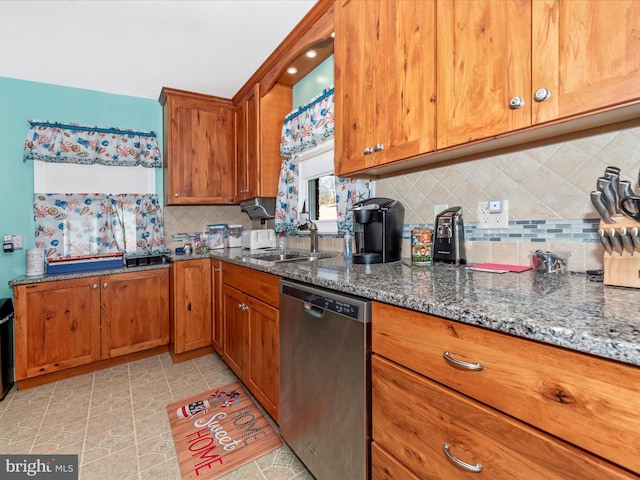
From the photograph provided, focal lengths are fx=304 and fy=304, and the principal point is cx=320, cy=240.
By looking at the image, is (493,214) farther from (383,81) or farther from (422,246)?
(383,81)

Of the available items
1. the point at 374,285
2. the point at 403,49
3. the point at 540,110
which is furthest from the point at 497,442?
the point at 403,49

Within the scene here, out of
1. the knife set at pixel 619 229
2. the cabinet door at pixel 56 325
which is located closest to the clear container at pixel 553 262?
the knife set at pixel 619 229

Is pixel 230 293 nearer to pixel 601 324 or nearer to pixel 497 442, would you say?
pixel 497 442

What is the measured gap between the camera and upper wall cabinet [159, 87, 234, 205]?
2.96 m

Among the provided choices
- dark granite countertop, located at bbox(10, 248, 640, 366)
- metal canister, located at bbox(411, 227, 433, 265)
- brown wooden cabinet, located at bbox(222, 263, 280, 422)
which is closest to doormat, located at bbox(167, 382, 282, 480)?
brown wooden cabinet, located at bbox(222, 263, 280, 422)

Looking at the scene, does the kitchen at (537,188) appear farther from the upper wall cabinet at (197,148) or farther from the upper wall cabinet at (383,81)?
the upper wall cabinet at (197,148)

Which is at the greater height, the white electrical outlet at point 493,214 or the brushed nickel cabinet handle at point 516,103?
the brushed nickel cabinet handle at point 516,103

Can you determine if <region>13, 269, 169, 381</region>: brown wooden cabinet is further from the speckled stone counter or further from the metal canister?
the metal canister

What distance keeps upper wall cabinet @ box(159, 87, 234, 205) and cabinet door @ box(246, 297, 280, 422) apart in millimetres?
1645

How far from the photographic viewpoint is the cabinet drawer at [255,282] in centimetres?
162

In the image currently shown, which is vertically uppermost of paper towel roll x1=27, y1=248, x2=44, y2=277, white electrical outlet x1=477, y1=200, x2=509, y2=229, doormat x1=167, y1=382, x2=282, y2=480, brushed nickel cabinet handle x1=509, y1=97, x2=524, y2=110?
brushed nickel cabinet handle x1=509, y1=97, x2=524, y2=110

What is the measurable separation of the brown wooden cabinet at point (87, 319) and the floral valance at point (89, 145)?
3.76 feet

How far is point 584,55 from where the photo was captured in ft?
2.72

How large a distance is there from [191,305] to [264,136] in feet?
5.43
